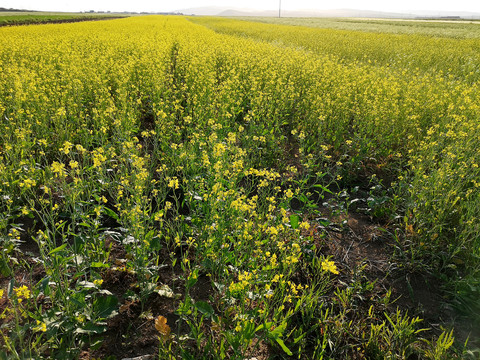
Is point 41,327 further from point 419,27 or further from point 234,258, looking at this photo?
point 419,27

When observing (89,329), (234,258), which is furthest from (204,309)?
(89,329)

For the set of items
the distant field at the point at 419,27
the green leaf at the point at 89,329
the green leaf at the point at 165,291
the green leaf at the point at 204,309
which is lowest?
the green leaf at the point at 165,291

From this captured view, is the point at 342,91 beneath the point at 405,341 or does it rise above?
above

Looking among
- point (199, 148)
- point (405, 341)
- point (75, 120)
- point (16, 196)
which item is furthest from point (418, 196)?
point (75, 120)

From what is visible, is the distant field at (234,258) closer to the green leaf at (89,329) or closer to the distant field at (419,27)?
the green leaf at (89,329)

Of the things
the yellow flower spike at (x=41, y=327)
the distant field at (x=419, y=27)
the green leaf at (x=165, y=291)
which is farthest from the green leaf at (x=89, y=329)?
the distant field at (x=419, y=27)

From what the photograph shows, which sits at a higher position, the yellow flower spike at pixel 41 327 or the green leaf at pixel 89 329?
the yellow flower spike at pixel 41 327

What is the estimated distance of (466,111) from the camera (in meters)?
5.07

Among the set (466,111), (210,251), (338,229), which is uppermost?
(466,111)

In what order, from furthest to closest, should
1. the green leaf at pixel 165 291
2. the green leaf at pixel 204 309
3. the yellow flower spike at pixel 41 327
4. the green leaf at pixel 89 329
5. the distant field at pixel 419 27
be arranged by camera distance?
the distant field at pixel 419 27
the green leaf at pixel 165 291
the green leaf at pixel 204 309
the green leaf at pixel 89 329
the yellow flower spike at pixel 41 327

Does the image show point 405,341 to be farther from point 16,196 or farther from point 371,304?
point 16,196

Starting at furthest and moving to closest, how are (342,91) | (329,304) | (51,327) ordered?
(342,91)
(329,304)
(51,327)

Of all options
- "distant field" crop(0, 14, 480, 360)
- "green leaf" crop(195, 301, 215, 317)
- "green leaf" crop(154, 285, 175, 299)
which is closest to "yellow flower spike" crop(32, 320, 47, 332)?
"distant field" crop(0, 14, 480, 360)

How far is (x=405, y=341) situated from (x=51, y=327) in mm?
2599
